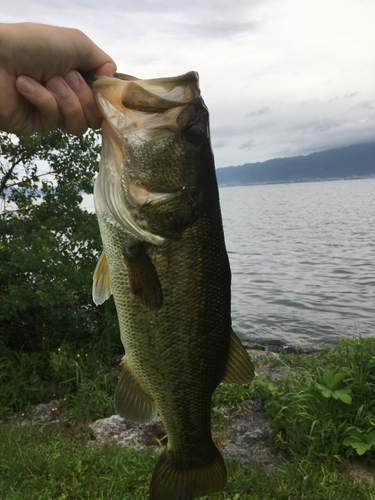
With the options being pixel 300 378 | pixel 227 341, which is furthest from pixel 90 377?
pixel 227 341

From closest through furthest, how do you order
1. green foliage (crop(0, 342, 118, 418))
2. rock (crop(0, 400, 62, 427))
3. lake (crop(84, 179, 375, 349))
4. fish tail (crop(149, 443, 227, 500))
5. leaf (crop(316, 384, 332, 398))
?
1. fish tail (crop(149, 443, 227, 500))
2. leaf (crop(316, 384, 332, 398))
3. rock (crop(0, 400, 62, 427))
4. green foliage (crop(0, 342, 118, 418))
5. lake (crop(84, 179, 375, 349))

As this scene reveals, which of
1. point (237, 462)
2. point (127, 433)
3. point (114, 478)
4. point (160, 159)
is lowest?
→ point (237, 462)

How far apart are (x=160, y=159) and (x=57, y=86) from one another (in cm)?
64

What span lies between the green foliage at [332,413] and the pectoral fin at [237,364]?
286 centimetres


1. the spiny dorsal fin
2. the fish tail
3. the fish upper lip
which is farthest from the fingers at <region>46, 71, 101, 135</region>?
the fish tail

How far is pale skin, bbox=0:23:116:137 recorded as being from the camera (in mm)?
1800

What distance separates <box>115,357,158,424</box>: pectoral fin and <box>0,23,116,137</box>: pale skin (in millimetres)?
1281

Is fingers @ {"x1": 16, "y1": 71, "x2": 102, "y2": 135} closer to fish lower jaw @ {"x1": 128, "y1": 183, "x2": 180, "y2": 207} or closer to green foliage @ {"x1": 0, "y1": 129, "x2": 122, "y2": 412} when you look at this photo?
fish lower jaw @ {"x1": 128, "y1": 183, "x2": 180, "y2": 207}

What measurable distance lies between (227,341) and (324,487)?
2.73 meters

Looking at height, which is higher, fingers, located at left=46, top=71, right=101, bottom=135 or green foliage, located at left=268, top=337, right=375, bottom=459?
fingers, located at left=46, top=71, right=101, bottom=135

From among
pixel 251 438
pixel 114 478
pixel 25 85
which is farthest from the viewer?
pixel 251 438

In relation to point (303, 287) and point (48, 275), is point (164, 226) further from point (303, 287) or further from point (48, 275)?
point (303, 287)

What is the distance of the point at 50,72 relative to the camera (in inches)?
75.7

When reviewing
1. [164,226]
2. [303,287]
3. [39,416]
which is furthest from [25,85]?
[303,287]
